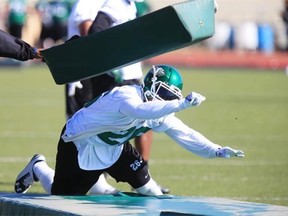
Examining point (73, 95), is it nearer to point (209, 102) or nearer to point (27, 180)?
point (27, 180)

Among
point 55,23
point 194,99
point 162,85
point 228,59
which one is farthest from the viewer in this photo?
point 55,23

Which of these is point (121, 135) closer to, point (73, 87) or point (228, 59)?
point (73, 87)

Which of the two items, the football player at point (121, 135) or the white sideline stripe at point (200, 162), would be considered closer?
the football player at point (121, 135)

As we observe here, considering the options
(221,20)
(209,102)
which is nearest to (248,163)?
(209,102)

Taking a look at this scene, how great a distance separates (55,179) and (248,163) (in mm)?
4090

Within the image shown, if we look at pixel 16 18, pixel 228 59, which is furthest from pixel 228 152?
pixel 228 59

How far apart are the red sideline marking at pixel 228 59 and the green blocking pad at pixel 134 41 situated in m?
20.3

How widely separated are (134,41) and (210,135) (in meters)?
6.39

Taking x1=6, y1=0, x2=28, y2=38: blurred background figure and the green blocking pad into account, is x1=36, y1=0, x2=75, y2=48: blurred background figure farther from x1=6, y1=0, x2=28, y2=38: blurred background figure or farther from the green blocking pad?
the green blocking pad

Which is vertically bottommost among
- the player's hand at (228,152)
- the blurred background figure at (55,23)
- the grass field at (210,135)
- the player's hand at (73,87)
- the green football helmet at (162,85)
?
the blurred background figure at (55,23)

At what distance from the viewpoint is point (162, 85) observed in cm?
734

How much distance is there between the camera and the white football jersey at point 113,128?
288 inches

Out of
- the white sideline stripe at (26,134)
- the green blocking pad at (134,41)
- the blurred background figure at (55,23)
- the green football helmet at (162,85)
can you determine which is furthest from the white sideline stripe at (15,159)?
the blurred background figure at (55,23)

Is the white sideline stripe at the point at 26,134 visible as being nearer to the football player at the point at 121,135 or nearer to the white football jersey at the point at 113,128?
the football player at the point at 121,135
